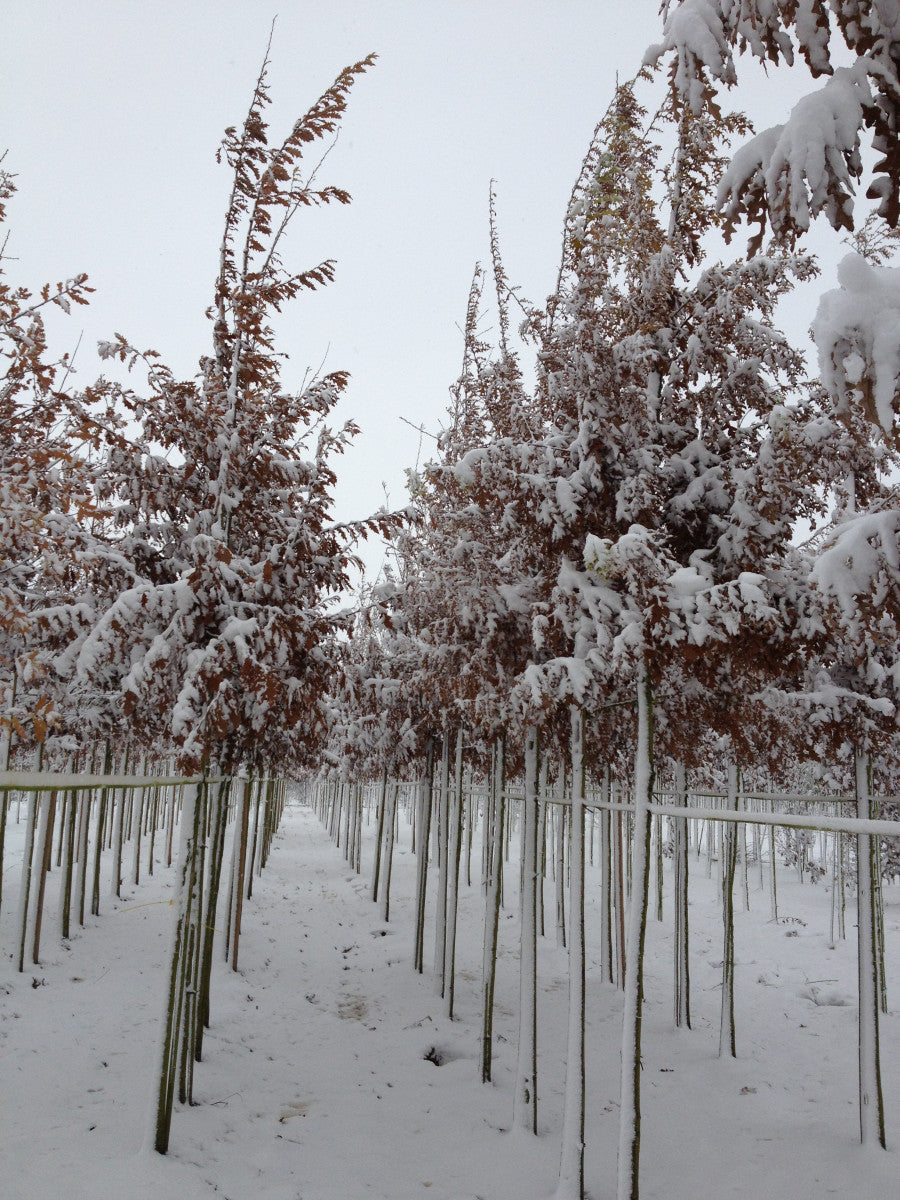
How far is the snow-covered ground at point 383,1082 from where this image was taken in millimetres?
5500

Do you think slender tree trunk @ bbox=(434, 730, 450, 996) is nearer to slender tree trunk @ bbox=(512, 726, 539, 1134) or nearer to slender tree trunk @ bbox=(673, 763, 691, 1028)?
slender tree trunk @ bbox=(673, 763, 691, 1028)

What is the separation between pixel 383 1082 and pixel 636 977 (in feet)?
13.8

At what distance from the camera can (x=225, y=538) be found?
18.9 feet

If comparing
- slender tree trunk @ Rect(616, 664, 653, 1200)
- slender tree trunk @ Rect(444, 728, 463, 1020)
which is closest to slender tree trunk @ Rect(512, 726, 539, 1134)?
slender tree trunk @ Rect(616, 664, 653, 1200)

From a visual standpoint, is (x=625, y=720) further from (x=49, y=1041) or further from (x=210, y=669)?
(x=49, y=1041)

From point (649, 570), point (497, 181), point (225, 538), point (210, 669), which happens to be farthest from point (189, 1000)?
point (497, 181)

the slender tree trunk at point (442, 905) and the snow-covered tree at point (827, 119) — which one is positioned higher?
the snow-covered tree at point (827, 119)

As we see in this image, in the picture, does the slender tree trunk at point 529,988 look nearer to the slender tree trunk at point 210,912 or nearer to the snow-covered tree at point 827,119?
the slender tree trunk at point 210,912

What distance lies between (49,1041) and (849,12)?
9.47 metres

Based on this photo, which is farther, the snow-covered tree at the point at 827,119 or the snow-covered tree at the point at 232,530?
the snow-covered tree at the point at 232,530

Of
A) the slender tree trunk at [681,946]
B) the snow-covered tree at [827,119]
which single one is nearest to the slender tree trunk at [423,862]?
the slender tree trunk at [681,946]

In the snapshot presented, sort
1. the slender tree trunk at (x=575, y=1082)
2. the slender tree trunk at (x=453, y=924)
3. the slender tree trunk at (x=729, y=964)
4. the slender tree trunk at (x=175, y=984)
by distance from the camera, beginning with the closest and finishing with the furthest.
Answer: the slender tree trunk at (x=175, y=984), the slender tree trunk at (x=575, y=1082), the slender tree trunk at (x=729, y=964), the slender tree trunk at (x=453, y=924)

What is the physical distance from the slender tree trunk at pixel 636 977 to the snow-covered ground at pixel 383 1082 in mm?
1527

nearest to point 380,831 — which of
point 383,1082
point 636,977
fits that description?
point 383,1082
